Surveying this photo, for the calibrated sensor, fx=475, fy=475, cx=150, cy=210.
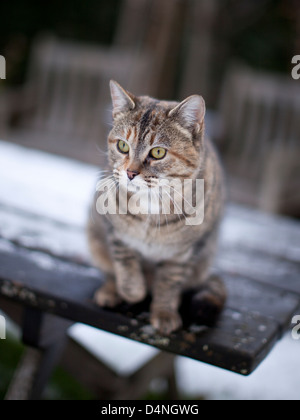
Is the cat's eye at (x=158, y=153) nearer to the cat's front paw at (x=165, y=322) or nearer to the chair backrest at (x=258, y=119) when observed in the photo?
the cat's front paw at (x=165, y=322)

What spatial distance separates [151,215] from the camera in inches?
42.4

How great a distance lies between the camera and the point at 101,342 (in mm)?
2193

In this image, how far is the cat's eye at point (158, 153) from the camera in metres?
1.01

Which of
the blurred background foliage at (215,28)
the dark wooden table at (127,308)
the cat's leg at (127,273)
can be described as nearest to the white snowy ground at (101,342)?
the dark wooden table at (127,308)

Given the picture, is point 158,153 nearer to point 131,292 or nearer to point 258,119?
point 131,292

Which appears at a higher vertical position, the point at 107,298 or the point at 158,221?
the point at 158,221

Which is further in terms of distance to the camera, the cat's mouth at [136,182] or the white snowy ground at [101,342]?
the white snowy ground at [101,342]

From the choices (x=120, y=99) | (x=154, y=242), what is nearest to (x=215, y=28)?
(x=120, y=99)

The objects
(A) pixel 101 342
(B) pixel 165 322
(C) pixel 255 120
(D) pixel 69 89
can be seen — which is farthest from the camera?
(D) pixel 69 89

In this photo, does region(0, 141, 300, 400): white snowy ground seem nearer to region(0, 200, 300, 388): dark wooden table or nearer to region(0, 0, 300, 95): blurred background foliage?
Answer: region(0, 200, 300, 388): dark wooden table

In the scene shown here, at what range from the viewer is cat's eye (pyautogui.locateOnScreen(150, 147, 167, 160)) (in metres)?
1.01

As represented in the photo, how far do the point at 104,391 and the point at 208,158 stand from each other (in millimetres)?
821

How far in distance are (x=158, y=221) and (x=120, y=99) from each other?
0.29 m
